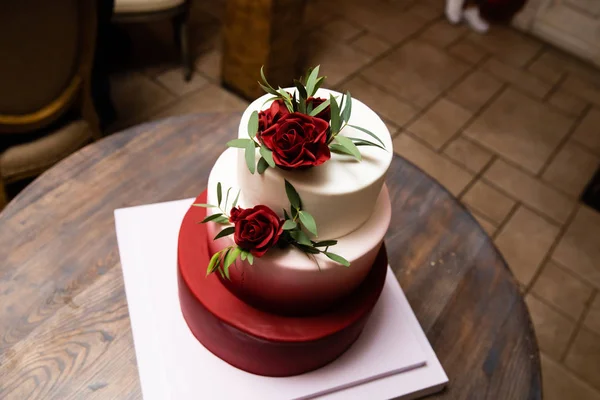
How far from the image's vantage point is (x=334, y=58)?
97.8 inches

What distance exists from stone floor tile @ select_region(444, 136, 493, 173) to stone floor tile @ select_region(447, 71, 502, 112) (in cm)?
23

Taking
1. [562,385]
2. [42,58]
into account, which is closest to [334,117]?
[42,58]

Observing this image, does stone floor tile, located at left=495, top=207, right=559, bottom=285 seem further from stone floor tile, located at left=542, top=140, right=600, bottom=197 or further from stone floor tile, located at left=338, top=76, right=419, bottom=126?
stone floor tile, located at left=338, top=76, right=419, bottom=126

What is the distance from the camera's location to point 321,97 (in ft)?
2.66

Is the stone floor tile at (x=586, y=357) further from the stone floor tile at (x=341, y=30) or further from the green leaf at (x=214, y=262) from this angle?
the stone floor tile at (x=341, y=30)

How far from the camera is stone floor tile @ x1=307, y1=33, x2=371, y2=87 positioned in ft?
7.91

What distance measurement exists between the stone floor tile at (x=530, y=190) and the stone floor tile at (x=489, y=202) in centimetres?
4

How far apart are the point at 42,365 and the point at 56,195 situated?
0.32m

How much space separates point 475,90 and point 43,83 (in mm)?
1822

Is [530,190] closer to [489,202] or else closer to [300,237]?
[489,202]

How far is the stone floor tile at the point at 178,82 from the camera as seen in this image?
7.29 ft

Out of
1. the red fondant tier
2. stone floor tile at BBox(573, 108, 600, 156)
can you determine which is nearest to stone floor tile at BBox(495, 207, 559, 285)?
stone floor tile at BBox(573, 108, 600, 156)

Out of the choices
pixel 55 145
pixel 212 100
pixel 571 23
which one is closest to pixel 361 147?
pixel 55 145

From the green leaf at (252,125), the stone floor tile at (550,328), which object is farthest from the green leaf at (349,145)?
the stone floor tile at (550,328)
